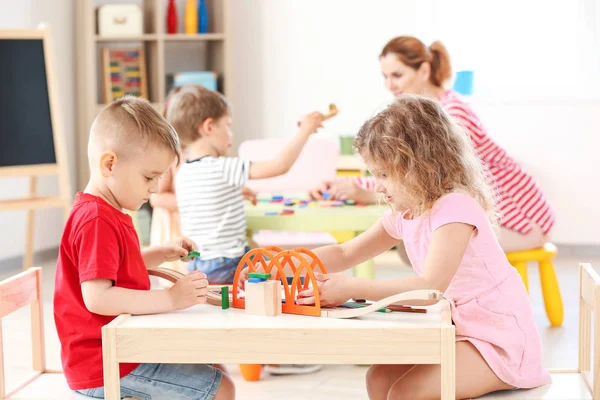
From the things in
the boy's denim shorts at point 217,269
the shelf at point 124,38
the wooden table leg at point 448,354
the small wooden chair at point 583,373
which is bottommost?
the boy's denim shorts at point 217,269

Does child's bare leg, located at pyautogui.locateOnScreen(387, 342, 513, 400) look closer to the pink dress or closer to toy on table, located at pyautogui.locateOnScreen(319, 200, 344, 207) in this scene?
the pink dress

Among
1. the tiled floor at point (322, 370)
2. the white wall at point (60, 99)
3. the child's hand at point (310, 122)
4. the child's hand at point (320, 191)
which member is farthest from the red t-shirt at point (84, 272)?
the white wall at point (60, 99)

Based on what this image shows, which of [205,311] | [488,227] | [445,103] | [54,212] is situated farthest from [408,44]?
[54,212]

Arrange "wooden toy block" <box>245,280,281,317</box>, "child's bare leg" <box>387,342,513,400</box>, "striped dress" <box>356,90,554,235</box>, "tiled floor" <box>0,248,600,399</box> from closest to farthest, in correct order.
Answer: "wooden toy block" <box>245,280,281,317</box>
"child's bare leg" <box>387,342,513,400</box>
"tiled floor" <box>0,248,600,399</box>
"striped dress" <box>356,90,554,235</box>

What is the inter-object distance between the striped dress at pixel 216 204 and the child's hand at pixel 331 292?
4.17ft

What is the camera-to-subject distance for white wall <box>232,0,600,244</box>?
5.36 metres

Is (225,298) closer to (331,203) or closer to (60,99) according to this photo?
(331,203)

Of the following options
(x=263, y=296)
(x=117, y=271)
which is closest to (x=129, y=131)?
(x=117, y=271)

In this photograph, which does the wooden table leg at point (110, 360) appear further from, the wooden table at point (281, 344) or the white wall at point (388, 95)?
the white wall at point (388, 95)

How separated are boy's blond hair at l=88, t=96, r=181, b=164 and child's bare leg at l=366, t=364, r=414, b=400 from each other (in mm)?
630

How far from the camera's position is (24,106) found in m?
4.38

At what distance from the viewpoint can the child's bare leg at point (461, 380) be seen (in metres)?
1.65

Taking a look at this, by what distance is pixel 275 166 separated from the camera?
2.88 meters

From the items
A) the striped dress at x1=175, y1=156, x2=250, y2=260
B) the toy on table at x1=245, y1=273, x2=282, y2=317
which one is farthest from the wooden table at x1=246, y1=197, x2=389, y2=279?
the toy on table at x1=245, y1=273, x2=282, y2=317
